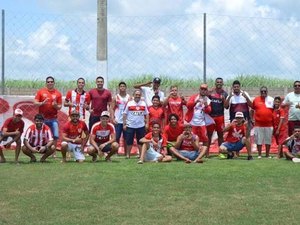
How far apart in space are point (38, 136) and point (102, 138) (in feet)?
4.73

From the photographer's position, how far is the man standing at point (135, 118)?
538 inches

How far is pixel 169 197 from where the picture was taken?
7.71 m

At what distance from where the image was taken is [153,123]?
1279 centimetres

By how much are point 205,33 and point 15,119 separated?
5.65 metres

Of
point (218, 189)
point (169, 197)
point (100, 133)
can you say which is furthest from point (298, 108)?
point (169, 197)

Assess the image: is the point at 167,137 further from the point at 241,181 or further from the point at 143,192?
the point at 143,192

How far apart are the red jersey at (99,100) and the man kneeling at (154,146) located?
154 cm

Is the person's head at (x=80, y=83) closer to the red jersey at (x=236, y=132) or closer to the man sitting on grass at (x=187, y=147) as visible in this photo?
the man sitting on grass at (x=187, y=147)

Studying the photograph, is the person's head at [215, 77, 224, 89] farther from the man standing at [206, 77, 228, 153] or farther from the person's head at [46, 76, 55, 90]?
the person's head at [46, 76, 55, 90]

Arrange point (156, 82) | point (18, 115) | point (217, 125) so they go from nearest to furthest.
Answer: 1. point (18, 115)
2. point (156, 82)
3. point (217, 125)

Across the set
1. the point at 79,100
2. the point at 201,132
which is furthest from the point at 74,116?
the point at 201,132

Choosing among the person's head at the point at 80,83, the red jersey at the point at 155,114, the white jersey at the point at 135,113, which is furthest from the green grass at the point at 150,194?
the person's head at the point at 80,83

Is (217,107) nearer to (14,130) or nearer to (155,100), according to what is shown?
(155,100)

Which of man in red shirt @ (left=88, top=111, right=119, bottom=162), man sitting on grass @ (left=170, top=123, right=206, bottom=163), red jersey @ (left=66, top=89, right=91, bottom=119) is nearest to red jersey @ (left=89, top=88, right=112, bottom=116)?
red jersey @ (left=66, top=89, right=91, bottom=119)
